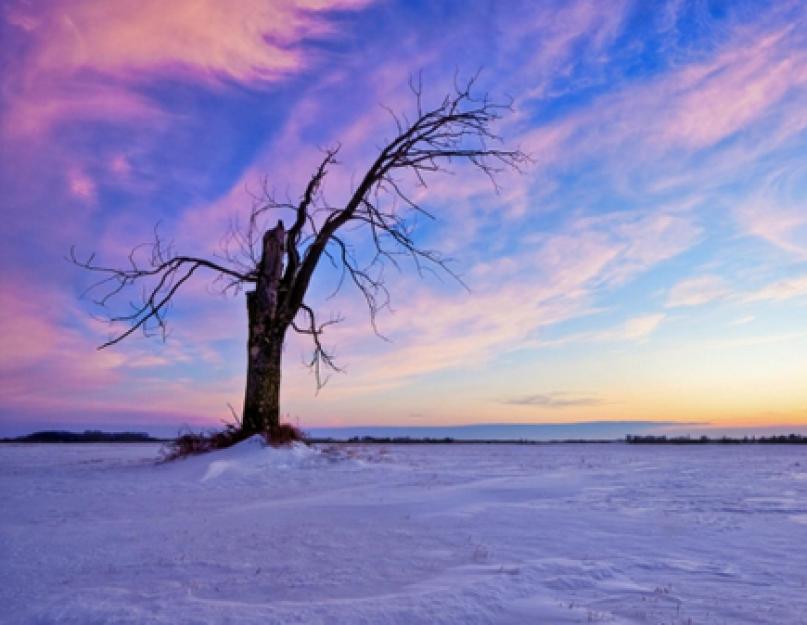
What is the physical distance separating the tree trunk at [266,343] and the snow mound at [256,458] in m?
0.72

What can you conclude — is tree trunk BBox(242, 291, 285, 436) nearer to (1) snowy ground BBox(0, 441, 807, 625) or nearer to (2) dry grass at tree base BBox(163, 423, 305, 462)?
(2) dry grass at tree base BBox(163, 423, 305, 462)

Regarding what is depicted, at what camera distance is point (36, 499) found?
564 centimetres

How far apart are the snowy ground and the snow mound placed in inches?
39.8

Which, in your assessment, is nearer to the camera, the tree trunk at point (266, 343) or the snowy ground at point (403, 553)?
the snowy ground at point (403, 553)

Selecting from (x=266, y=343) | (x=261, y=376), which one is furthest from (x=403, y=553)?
(x=266, y=343)

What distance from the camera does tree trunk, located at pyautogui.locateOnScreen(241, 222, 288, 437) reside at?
10406mm

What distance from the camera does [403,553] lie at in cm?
331

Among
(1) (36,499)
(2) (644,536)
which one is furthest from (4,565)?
(2) (644,536)

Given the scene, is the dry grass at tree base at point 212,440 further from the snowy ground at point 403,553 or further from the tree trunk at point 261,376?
the snowy ground at point 403,553

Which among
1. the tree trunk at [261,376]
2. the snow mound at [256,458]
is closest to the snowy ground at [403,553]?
the snow mound at [256,458]

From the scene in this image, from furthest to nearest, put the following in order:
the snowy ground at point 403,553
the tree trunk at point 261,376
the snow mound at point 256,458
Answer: the tree trunk at point 261,376 → the snow mound at point 256,458 → the snowy ground at point 403,553

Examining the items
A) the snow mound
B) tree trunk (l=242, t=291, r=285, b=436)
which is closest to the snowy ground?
the snow mound

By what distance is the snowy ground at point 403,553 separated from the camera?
232 cm

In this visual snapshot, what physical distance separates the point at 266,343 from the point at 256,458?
8.51 feet
